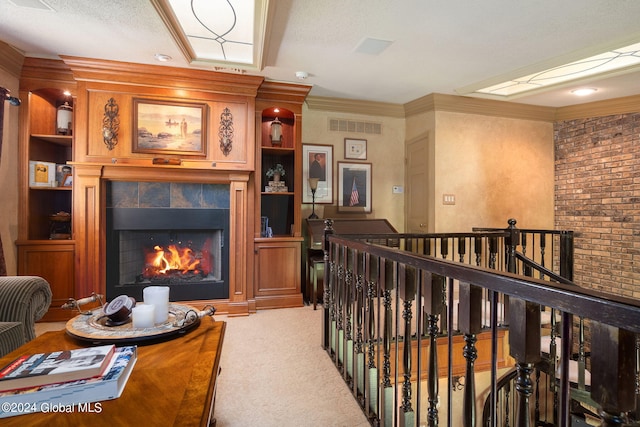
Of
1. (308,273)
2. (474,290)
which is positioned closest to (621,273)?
(308,273)

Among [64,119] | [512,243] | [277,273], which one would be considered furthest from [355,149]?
[64,119]

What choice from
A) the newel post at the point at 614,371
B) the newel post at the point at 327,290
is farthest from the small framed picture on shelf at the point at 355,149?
the newel post at the point at 614,371

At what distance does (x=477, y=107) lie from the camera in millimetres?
4715

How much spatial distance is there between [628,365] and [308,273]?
3.77 meters

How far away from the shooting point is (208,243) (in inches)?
153

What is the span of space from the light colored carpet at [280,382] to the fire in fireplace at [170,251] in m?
0.70

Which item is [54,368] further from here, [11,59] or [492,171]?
[492,171]

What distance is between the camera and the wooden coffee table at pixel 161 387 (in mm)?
1010

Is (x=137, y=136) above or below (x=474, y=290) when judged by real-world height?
above

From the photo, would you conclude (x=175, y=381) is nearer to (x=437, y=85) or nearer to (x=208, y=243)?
(x=208, y=243)

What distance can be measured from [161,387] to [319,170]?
12.5 ft

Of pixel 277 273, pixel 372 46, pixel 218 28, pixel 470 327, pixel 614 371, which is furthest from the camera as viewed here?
pixel 277 273

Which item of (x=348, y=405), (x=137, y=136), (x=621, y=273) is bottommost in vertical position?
(x=348, y=405)

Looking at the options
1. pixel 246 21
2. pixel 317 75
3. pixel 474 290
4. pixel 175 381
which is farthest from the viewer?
pixel 317 75
